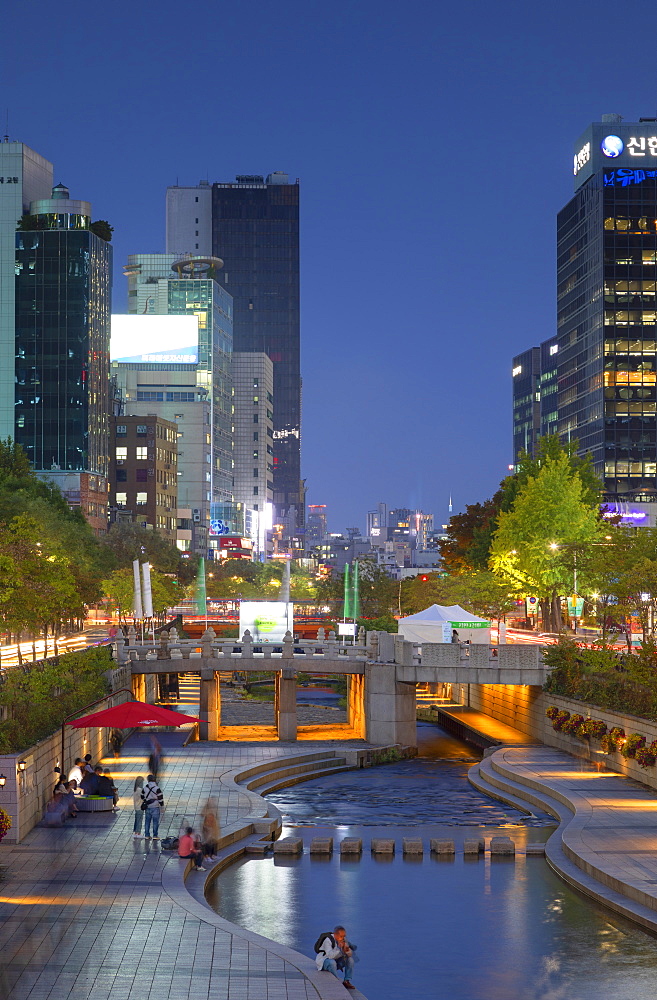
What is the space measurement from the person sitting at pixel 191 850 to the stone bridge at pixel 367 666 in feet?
102

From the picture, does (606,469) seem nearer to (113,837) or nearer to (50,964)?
Result: (113,837)

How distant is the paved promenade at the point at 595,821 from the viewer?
28047mm

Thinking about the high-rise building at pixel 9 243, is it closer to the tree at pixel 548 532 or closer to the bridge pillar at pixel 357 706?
the tree at pixel 548 532

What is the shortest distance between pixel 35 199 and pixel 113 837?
7086 inches

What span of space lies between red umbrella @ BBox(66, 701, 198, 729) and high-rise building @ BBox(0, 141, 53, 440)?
151058 millimetres

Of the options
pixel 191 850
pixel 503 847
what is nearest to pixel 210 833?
pixel 191 850

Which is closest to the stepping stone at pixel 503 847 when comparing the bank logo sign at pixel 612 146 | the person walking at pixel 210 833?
the person walking at pixel 210 833

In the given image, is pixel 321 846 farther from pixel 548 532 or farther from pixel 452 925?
pixel 548 532

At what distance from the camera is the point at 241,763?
50.2 m

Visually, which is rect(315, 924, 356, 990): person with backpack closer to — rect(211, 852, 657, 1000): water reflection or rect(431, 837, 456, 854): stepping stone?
rect(211, 852, 657, 1000): water reflection

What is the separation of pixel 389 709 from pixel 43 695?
2668 cm

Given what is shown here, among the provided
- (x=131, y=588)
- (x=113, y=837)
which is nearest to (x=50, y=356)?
(x=131, y=588)

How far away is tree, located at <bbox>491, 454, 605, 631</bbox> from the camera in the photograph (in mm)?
82938

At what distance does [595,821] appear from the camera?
35.8 metres
